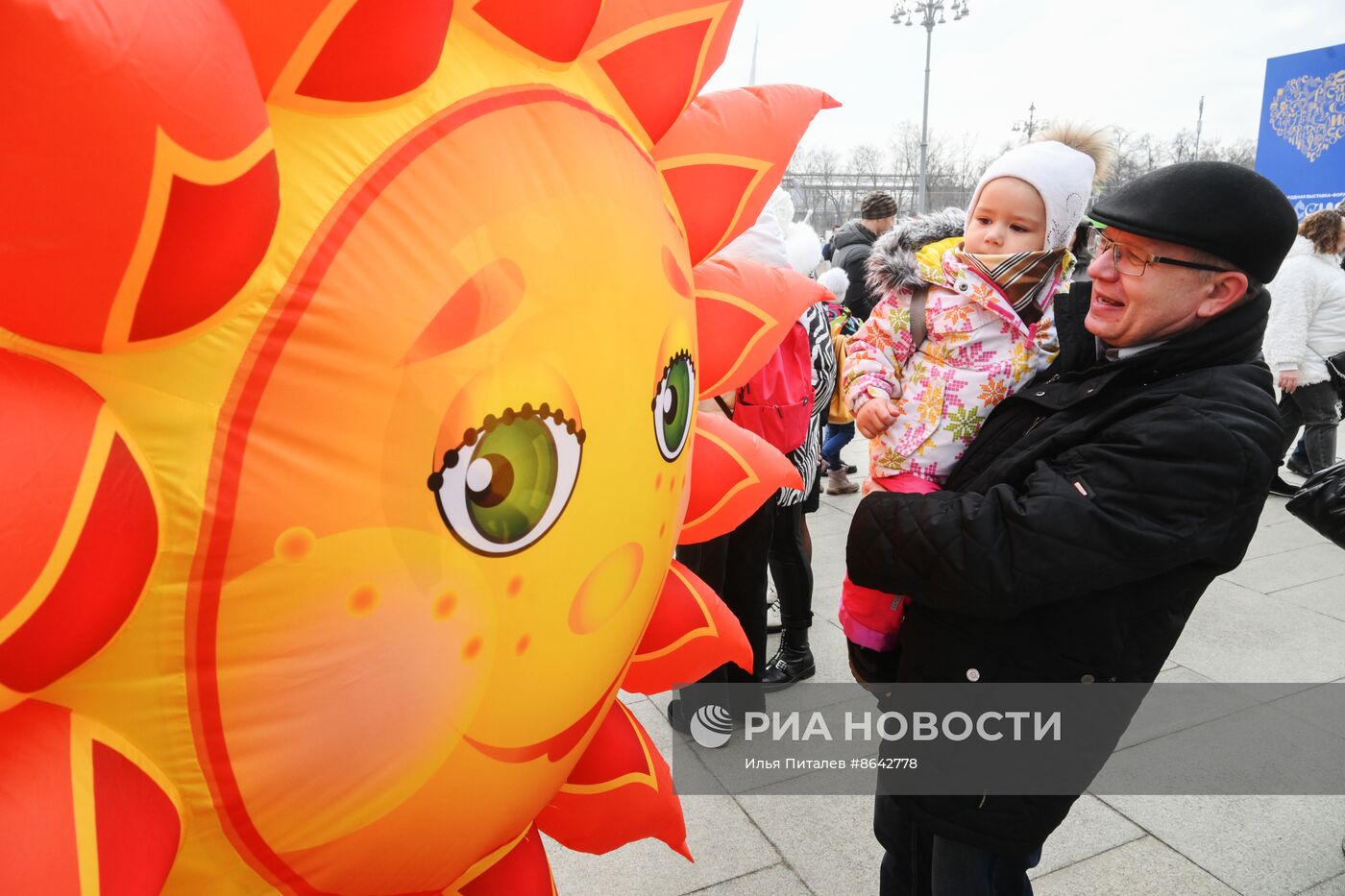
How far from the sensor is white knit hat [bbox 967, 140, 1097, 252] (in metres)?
1.97

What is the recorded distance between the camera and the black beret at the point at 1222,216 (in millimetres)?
1571

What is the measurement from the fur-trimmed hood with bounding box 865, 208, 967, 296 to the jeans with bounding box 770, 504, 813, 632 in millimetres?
1411

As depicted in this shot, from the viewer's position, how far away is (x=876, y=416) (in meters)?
2.01

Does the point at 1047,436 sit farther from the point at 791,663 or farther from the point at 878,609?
the point at 791,663

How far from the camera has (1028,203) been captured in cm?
198

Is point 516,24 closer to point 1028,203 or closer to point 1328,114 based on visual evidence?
point 1028,203

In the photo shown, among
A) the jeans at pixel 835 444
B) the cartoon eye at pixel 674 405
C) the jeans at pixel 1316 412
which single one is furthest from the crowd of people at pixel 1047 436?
the jeans at pixel 1316 412

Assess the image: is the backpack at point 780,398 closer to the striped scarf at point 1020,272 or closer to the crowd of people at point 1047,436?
the crowd of people at point 1047,436

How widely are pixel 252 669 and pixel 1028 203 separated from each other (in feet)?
5.61

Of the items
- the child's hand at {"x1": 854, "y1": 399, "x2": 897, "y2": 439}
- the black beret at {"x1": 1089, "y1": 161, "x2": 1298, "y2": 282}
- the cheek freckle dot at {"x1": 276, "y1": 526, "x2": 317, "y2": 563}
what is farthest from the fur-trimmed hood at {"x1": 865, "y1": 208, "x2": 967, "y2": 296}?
the cheek freckle dot at {"x1": 276, "y1": 526, "x2": 317, "y2": 563}

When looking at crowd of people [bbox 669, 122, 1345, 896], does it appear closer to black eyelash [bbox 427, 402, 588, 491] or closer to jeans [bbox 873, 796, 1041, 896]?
jeans [bbox 873, 796, 1041, 896]

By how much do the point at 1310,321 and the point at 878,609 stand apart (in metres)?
5.06

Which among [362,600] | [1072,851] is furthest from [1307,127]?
[362,600]

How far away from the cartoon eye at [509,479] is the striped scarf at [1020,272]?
1181 millimetres
